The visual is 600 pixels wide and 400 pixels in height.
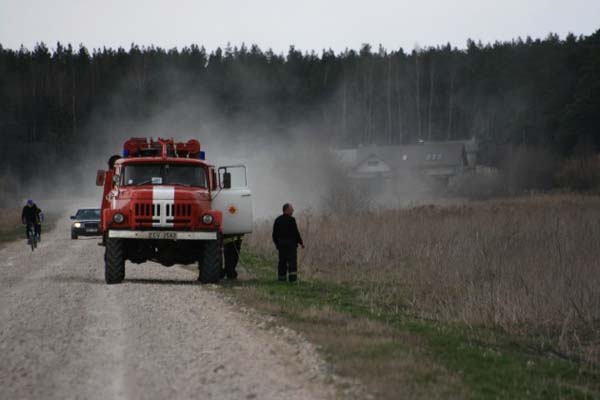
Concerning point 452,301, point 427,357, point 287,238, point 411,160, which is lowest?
point 452,301

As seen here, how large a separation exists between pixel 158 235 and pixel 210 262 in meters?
1.29

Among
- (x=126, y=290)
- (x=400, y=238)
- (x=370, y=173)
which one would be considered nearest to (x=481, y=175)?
(x=370, y=173)

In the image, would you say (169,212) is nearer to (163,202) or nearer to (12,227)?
(163,202)

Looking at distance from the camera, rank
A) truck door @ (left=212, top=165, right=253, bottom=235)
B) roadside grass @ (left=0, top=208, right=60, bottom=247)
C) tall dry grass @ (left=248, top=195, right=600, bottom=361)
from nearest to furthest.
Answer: tall dry grass @ (left=248, top=195, right=600, bottom=361) → truck door @ (left=212, top=165, right=253, bottom=235) → roadside grass @ (left=0, top=208, right=60, bottom=247)

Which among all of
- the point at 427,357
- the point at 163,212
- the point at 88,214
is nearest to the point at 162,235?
the point at 163,212

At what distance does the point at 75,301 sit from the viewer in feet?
49.6

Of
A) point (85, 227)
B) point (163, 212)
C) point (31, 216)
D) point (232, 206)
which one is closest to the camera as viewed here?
point (163, 212)

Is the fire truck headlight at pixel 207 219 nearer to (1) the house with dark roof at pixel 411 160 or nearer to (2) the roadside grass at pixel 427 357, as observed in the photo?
(2) the roadside grass at pixel 427 357

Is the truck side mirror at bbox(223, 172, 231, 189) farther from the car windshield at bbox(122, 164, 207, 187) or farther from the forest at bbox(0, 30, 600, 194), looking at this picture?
the forest at bbox(0, 30, 600, 194)

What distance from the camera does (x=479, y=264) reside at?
20.3m

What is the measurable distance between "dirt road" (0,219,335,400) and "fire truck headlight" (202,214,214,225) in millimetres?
1495

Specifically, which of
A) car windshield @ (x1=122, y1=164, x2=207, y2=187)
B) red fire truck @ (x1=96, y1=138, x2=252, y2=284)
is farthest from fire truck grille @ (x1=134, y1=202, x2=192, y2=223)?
car windshield @ (x1=122, y1=164, x2=207, y2=187)

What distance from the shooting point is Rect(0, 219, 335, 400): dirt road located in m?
8.26

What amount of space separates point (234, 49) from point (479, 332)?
137010 mm
